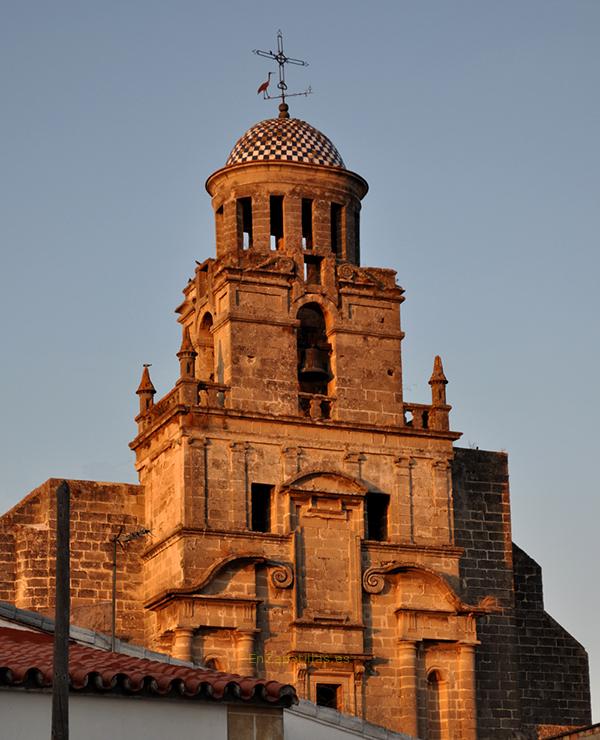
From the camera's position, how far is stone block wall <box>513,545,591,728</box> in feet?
144

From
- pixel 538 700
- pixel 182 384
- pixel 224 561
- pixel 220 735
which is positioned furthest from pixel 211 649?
pixel 220 735

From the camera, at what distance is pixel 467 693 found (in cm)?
3953

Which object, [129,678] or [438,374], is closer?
[129,678]

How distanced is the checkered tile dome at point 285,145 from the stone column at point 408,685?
10832mm

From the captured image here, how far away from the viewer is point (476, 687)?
4069 centimetres

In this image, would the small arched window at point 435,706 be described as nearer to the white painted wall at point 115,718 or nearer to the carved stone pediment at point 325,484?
the carved stone pediment at point 325,484

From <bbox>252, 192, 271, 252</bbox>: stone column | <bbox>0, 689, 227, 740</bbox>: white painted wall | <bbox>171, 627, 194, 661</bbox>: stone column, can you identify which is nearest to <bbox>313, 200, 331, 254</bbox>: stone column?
<bbox>252, 192, 271, 252</bbox>: stone column

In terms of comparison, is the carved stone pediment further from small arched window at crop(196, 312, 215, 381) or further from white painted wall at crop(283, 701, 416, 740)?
white painted wall at crop(283, 701, 416, 740)

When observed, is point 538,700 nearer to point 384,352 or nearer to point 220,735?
point 384,352

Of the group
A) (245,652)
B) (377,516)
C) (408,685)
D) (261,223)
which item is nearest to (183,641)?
(245,652)

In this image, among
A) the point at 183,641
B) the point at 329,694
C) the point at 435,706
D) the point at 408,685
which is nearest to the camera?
the point at 183,641

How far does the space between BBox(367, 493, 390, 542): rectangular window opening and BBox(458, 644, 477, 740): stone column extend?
116 inches

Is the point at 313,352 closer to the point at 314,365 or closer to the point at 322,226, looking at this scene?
the point at 314,365

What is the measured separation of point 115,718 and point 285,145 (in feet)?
68.0
